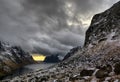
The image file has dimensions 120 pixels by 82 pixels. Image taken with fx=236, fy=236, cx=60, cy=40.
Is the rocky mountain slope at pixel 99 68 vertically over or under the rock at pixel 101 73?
over

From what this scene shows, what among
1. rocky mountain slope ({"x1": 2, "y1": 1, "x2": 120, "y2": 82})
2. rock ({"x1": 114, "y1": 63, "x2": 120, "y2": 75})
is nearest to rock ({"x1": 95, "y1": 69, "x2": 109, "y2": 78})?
rocky mountain slope ({"x1": 2, "y1": 1, "x2": 120, "y2": 82})

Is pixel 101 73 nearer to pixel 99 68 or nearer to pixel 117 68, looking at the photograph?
pixel 117 68

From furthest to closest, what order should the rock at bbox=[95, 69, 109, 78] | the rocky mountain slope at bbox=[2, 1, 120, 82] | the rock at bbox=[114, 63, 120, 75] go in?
the rocky mountain slope at bbox=[2, 1, 120, 82] → the rock at bbox=[95, 69, 109, 78] → the rock at bbox=[114, 63, 120, 75]

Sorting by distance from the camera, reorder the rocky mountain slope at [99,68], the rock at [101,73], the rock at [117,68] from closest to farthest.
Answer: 1. the rock at [117,68]
2. the rock at [101,73]
3. the rocky mountain slope at [99,68]

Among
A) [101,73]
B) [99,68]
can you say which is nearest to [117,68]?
[101,73]

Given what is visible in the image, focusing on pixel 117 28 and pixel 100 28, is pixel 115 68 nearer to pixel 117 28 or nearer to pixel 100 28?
pixel 117 28

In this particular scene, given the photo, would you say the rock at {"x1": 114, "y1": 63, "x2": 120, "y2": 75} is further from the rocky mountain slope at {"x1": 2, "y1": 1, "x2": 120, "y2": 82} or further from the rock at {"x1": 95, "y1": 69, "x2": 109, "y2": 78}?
the rock at {"x1": 95, "y1": 69, "x2": 109, "y2": 78}

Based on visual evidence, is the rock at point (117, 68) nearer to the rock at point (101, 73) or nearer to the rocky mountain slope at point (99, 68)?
the rocky mountain slope at point (99, 68)

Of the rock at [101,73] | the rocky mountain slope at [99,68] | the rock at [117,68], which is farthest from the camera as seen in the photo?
the rocky mountain slope at [99,68]

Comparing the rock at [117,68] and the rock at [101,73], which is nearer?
the rock at [117,68]

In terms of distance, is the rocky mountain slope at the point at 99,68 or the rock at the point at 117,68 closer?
the rock at the point at 117,68

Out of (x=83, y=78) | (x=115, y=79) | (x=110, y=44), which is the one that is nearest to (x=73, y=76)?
(x=83, y=78)

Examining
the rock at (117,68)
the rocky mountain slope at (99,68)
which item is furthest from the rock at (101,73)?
the rock at (117,68)

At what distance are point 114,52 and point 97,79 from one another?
13340 millimetres
